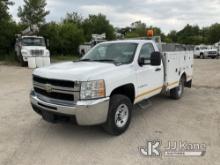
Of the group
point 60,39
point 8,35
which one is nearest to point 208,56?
point 60,39

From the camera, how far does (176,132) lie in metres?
4.66

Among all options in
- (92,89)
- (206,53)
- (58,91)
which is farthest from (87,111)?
(206,53)

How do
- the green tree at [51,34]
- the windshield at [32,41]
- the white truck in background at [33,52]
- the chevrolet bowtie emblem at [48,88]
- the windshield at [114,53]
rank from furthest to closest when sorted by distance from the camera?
the green tree at [51,34], the windshield at [32,41], the white truck in background at [33,52], the windshield at [114,53], the chevrolet bowtie emblem at [48,88]

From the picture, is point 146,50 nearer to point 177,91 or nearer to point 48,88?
point 177,91

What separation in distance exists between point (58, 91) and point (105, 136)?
1271mm

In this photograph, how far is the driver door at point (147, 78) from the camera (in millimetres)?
4988

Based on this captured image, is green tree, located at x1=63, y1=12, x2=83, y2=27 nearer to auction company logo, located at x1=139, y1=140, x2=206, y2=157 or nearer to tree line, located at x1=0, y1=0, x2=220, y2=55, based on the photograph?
tree line, located at x1=0, y1=0, x2=220, y2=55

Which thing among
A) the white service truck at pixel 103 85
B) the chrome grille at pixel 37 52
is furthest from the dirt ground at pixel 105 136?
the chrome grille at pixel 37 52

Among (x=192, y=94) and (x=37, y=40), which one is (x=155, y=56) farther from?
(x=37, y=40)

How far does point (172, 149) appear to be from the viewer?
13.2 ft

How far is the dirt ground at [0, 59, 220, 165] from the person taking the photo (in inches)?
145

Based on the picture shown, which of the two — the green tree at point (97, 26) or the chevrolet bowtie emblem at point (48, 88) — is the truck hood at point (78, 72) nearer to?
the chevrolet bowtie emblem at point (48, 88)

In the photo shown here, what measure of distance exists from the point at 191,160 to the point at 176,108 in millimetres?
2838

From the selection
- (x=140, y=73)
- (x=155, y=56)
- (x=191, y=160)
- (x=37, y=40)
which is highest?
(x=37, y=40)
